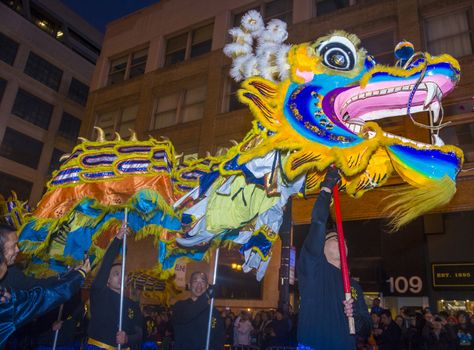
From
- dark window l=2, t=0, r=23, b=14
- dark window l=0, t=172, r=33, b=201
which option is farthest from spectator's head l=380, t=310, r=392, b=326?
dark window l=2, t=0, r=23, b=14

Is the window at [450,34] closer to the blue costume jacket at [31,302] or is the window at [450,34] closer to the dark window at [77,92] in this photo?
the blue costume jacket at [31,302]

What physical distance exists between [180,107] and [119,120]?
11.0ft

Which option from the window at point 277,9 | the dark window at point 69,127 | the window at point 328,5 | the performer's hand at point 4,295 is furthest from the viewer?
the dark window at point 69,127

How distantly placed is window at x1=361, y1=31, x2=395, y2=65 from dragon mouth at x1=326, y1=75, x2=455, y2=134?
1032 centimetres

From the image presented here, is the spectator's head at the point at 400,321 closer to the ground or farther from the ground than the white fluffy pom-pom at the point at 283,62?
closer to the ground

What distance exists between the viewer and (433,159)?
9.50 feet

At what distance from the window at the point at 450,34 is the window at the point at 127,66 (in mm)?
11534

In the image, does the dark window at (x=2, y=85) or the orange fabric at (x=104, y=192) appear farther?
the dark window at (x=2, y=85)

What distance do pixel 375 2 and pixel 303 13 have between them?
250 centimetres

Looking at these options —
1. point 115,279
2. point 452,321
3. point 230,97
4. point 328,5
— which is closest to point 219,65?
point 230,97

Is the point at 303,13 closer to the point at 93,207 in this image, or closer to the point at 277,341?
the point at 277,341

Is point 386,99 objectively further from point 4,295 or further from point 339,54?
point 4,295

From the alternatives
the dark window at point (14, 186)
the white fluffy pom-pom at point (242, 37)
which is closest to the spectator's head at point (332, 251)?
the white fluffy pom-pom at point (242, 37)

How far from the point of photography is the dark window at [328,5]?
14.3 meters
